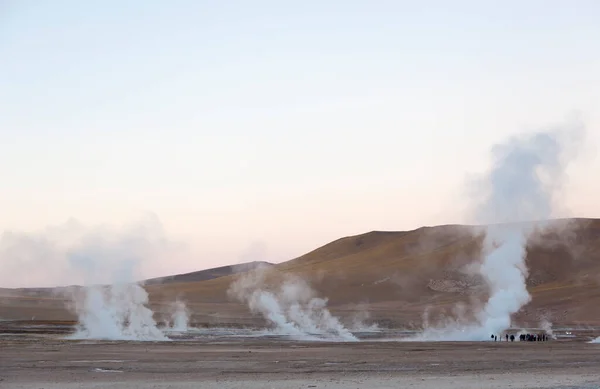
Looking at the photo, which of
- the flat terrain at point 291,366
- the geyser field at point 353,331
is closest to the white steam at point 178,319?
the geyser field at point 353,331

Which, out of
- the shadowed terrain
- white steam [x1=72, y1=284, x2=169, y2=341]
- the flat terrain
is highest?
the shadowed terrain

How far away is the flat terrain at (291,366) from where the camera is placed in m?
35.6

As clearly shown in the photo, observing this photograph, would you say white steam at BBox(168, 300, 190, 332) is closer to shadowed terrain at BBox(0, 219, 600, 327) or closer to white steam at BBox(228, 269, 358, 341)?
shadowed terrain at BBox(0, 219, 600, 327)

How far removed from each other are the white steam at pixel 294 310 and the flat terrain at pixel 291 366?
2228 centimetres

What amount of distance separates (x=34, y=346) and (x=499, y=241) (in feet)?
172

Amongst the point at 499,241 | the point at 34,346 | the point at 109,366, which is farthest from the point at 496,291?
the point at 109,366

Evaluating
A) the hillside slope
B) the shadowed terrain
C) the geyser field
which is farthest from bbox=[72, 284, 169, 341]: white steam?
the hillside slope

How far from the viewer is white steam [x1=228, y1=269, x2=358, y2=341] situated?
9123 centimetres

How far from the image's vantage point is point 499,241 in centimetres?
9494

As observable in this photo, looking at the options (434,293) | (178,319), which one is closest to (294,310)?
(178,319)

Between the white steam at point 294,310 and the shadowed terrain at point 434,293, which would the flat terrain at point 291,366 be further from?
the shadowed terrain at point 434,293

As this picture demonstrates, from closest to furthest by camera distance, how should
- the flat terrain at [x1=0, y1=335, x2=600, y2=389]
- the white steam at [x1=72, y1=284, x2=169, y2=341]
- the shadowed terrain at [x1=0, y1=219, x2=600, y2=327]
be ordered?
the flat terrain at [x1=0, y1=335, x2=600, y2=389] < the white steam at [x1=72, y1=284, x2=169, y2=341] < the shadowed terrain at [x1=0, y1=219, x2=600, y2=327]

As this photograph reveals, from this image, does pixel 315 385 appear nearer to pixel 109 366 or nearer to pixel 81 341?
pixel 109 366

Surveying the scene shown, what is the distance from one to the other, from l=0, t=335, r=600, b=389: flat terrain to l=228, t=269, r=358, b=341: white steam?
22278mm
